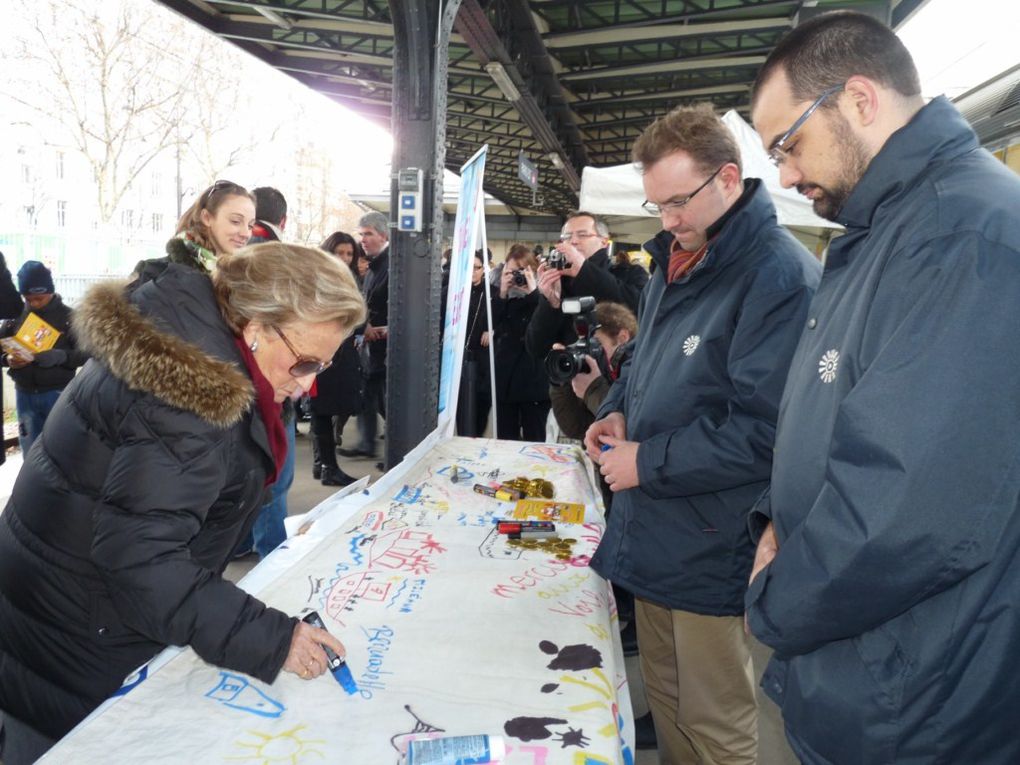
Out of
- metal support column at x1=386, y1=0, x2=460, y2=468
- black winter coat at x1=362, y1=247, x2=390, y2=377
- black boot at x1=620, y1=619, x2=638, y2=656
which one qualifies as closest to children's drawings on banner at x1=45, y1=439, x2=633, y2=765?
black boot at x1=620, y1=619, x2=638, y2=656

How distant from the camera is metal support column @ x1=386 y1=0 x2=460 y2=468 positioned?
3855mm

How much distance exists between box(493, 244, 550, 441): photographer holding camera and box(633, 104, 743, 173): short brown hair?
303 cm

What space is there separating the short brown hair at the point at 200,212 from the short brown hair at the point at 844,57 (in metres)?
2.04

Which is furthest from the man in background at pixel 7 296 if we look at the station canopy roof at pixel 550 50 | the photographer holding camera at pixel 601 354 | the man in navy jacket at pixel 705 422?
the man in navy jacket at pixel 705 422

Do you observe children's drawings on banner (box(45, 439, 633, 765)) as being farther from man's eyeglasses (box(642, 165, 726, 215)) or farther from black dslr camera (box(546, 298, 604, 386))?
man's eyeglasses (box(642, 165, 726, 215))

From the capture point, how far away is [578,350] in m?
2.67

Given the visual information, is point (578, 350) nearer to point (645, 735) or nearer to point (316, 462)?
point (645, 735)

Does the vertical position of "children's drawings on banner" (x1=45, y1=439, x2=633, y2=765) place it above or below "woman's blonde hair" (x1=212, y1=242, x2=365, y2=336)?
below

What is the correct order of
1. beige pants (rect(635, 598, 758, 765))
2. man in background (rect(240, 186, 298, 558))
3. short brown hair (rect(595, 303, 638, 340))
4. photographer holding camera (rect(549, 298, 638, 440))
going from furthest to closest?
man in background (rect(240, 186, 298, 558)), short brown hair (rect(595, 303, 638, 340)), photographer holding camera (rect(549, 298, 638, 440)), beige pants (rect(635, 598, 758, 765))

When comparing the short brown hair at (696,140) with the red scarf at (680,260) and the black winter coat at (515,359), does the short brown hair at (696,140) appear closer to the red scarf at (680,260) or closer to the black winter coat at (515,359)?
the red scarf at (680,260)

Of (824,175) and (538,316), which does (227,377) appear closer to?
(824,175)

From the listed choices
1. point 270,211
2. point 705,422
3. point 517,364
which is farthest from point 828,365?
point 517,364

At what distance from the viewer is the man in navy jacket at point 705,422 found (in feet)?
5.09

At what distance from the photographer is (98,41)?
1417 centimetres
